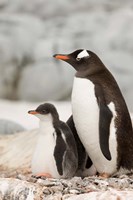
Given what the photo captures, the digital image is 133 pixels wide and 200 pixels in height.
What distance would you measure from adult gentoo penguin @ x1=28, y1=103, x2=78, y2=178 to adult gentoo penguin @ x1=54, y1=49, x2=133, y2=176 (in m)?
0.11

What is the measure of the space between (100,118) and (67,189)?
55 centimetres

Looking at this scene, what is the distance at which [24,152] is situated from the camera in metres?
5.38

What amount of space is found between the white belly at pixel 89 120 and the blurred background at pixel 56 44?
517 centimetres

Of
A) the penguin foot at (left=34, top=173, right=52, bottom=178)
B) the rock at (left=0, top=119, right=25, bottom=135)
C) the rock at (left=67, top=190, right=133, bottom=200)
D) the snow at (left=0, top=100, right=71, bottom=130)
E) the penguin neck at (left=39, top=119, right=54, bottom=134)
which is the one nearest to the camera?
the rock at (left=67, top=190, right=133, bottom=200)

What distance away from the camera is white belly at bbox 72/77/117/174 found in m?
3.63

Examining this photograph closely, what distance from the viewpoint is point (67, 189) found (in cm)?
323

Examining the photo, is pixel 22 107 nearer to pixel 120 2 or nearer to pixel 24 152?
pixel 120 2

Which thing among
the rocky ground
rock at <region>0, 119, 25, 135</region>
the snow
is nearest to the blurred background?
the snow

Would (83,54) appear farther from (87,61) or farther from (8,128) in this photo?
(8,128)

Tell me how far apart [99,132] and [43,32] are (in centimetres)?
643

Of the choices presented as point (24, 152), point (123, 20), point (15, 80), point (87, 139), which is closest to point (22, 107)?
point (15, 80)

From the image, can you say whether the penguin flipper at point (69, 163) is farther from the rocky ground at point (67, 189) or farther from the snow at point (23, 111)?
the snow at point (23, 111)

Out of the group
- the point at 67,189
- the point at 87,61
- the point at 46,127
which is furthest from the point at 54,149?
the point at 87,61

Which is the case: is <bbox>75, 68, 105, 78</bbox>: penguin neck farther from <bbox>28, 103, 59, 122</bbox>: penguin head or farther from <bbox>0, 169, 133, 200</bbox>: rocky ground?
<bbox>0, 169, 133, 200</bbox>: rocky ground
